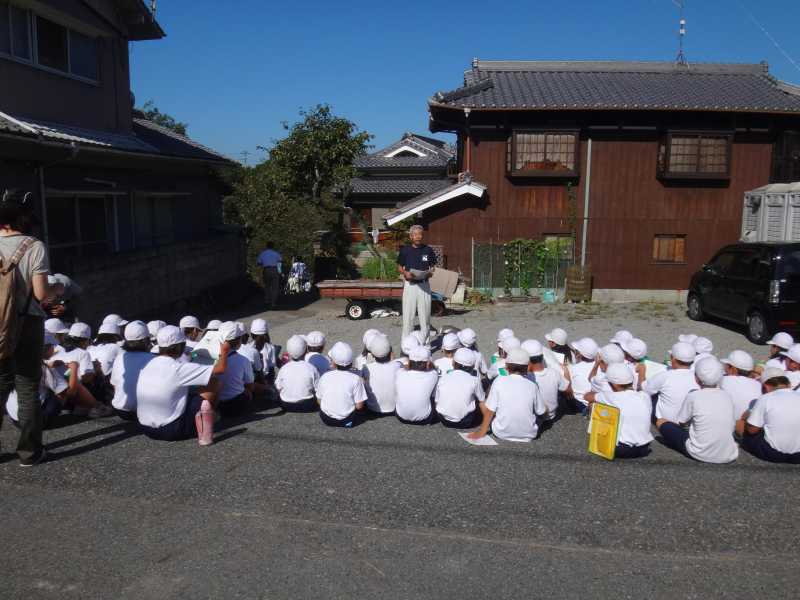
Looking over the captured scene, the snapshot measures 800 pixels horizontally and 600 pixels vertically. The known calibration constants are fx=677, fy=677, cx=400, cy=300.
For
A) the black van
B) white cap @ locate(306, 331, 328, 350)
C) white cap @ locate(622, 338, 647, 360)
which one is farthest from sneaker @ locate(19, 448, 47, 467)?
the black van

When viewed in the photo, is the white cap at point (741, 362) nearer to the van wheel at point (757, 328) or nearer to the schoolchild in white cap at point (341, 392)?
the schoolchild in white cap at point (341, 392)

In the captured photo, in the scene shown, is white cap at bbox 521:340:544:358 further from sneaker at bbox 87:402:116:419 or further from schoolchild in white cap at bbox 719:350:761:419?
sneaker at bbox 87:402:116:419

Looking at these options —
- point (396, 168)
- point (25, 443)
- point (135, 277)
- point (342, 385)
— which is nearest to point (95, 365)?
point (25, 443)

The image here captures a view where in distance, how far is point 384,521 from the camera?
456 cm

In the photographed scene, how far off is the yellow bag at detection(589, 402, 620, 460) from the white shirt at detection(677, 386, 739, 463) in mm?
647

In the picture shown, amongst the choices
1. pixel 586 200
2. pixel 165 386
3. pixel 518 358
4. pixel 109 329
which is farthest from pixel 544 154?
pixel 165 386

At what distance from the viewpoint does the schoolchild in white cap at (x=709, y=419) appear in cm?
550

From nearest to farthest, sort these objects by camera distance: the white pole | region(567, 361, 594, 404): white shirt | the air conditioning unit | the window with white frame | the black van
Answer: region(567, 361, 594, 404): white shirt → the window with white frame → the black van → the air conditioning unit → the white pole

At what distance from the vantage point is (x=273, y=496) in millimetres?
4926

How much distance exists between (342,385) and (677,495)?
3.01 m

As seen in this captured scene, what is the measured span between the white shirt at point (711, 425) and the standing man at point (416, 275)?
182 inches

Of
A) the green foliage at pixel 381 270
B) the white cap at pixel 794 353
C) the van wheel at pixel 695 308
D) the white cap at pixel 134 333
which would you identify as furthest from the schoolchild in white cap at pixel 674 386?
the green foliage at pixel 381 270

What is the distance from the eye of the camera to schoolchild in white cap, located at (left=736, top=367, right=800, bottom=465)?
5.46 m

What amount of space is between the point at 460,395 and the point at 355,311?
8.50 meters
